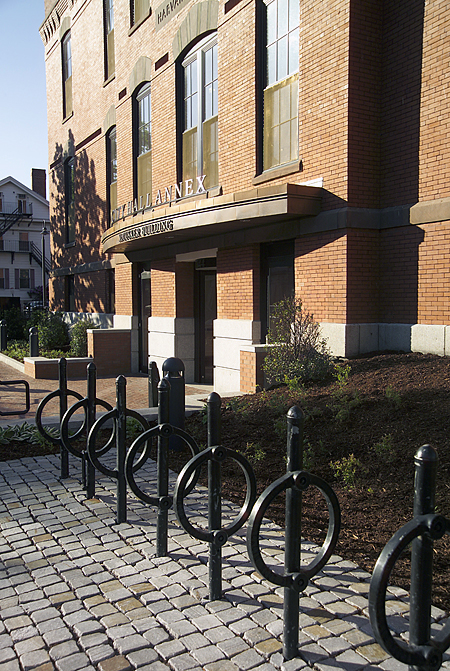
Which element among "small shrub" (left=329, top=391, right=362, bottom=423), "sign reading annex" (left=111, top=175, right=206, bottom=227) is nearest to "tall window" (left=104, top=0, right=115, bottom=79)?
"sign reading annex" (left=111, top=175, right=206, bottom=227)

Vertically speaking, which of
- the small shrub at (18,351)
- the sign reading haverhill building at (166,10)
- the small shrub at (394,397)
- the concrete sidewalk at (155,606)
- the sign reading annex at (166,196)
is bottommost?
the concrete sidewalk at (155,606)

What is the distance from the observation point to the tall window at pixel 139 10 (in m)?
15.6

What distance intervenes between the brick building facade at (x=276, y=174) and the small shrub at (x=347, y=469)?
11.9ft

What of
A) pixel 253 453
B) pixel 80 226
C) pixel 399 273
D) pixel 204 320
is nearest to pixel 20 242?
pixel 80 226

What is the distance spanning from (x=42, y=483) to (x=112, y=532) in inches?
64.9

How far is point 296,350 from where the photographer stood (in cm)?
901

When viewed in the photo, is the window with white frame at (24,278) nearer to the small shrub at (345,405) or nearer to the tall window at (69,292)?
the tall window at (69,292)

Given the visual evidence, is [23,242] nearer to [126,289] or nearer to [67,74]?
[67,74]

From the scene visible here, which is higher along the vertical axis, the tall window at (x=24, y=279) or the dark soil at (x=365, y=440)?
the tall window at (x=24, y=279)

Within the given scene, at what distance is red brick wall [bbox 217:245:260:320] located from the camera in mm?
11441

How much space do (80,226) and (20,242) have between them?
3276 centimetres

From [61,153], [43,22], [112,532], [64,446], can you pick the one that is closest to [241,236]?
[64,446]

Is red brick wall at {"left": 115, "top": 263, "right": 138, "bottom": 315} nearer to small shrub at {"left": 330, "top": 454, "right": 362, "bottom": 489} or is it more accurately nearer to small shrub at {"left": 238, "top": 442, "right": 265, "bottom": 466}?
small shrub at {"left": 238, "top": 442, "right": 265, "bottom": 466}

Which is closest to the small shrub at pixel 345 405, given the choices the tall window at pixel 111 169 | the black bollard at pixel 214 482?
the black bollard at pixel 214 482
